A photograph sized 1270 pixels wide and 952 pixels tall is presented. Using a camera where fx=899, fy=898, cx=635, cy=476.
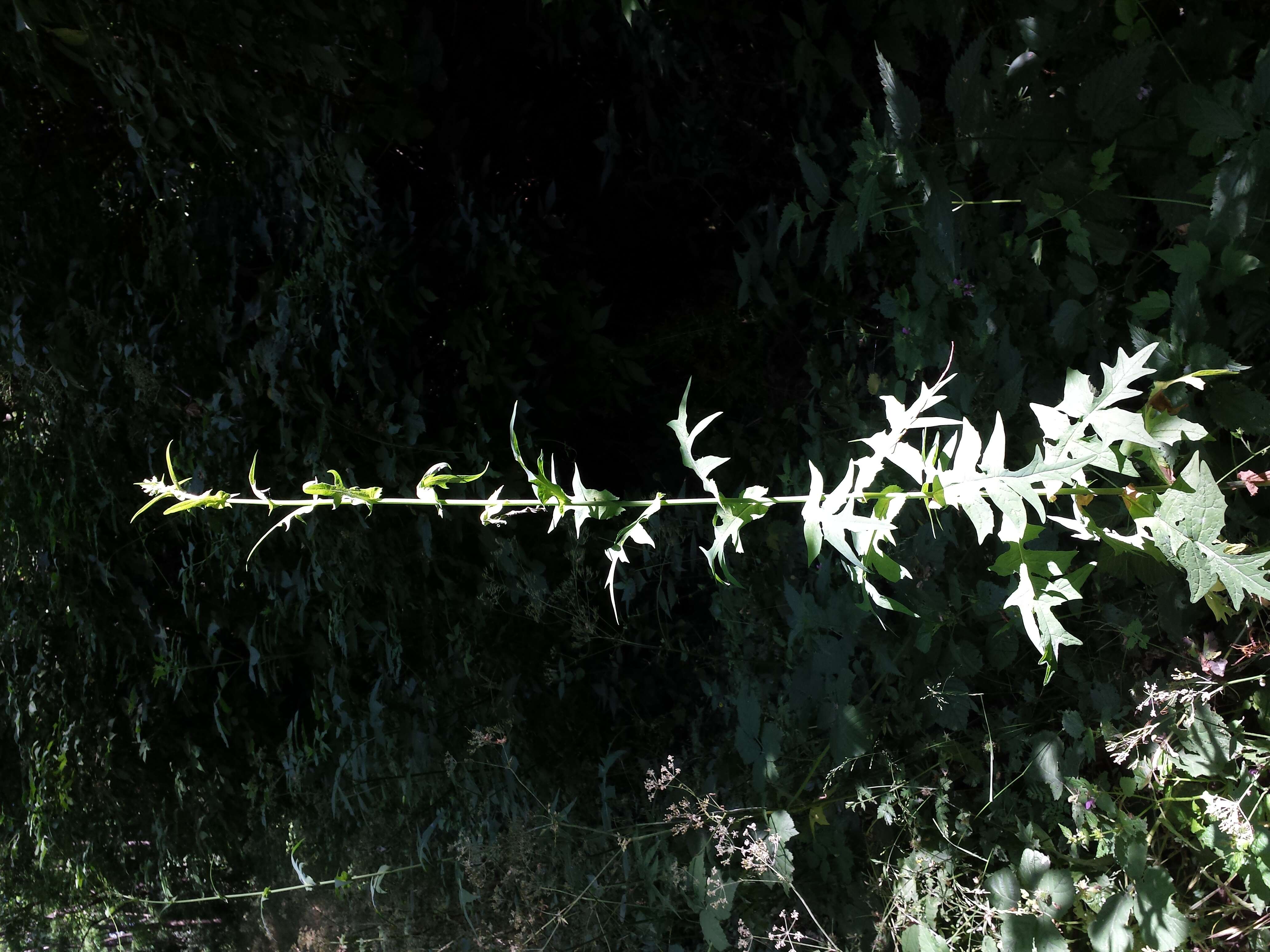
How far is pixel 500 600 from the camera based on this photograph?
223 centimetres

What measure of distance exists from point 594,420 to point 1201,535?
60.0 inches

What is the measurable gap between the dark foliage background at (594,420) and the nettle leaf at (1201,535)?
0.24m

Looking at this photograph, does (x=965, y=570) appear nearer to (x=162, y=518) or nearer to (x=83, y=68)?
(x=162, y=518)

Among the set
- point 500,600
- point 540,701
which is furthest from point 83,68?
point 540,701

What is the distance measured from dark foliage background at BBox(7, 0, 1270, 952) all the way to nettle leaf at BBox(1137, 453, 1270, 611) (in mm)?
241

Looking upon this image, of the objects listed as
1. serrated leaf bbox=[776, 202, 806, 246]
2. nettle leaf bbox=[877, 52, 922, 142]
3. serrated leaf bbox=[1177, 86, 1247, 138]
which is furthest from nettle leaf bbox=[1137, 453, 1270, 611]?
serrated leaf bbox=[776, 202, 806, 246]

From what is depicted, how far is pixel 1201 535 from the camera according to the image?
871 millimetres

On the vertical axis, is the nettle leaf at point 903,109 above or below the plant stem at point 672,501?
above

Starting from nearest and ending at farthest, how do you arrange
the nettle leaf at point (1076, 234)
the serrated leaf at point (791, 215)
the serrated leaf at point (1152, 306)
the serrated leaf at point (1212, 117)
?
the serrated leaf at point (1212, 117)
the serrated leaf at point (1152, 306)
the nettle leaf at point (1076, 234)
the serrated leaf at point (791, 215)

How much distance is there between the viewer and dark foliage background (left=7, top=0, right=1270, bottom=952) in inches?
53.9

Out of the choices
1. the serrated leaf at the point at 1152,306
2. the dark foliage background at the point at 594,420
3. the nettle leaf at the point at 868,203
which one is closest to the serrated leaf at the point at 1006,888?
the dark foliage background at the point at 594,420

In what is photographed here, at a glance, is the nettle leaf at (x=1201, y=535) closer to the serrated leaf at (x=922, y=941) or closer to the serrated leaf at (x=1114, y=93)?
the serrated leaf at (x=1114, y=93)

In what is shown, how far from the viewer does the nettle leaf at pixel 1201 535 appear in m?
0.86

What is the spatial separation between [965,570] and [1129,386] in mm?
474
